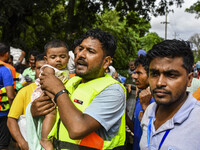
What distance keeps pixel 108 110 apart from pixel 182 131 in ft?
1.70

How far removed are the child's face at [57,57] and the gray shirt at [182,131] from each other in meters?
1.43

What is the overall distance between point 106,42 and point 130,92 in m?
3.82

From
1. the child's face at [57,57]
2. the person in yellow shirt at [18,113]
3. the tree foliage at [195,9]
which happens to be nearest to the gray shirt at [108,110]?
the child's face at [57,57]

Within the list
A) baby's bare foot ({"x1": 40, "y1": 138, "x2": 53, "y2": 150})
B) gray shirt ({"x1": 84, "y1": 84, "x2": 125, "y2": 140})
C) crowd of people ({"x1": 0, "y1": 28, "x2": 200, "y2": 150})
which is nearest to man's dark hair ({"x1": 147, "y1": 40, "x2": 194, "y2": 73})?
crowd of people ({"x1": 0, "y1": 28, "x2": 200, "y2": 150})

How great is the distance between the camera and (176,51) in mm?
1395

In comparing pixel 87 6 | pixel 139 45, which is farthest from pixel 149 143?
pixel 139 45

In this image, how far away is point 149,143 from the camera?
1.42 metres

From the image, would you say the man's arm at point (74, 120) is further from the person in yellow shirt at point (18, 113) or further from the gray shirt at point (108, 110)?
the person in yellow shirt at point (18, 113)

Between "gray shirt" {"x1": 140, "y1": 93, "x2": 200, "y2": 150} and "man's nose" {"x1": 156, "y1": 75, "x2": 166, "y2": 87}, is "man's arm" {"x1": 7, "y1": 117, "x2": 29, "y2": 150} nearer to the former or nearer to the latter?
"gray shirt" {"x1": 140, "y1": 93, "x2": 200, "y2": 150}

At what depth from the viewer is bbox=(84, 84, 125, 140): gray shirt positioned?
57.5 inches

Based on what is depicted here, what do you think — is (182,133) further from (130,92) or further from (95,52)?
(130,92)

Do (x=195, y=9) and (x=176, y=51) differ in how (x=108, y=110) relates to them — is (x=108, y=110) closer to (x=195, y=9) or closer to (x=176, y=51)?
(x=176, y=51)

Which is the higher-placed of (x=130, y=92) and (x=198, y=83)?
(x=198, y=83)

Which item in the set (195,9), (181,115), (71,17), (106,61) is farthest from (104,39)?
(195,9)
